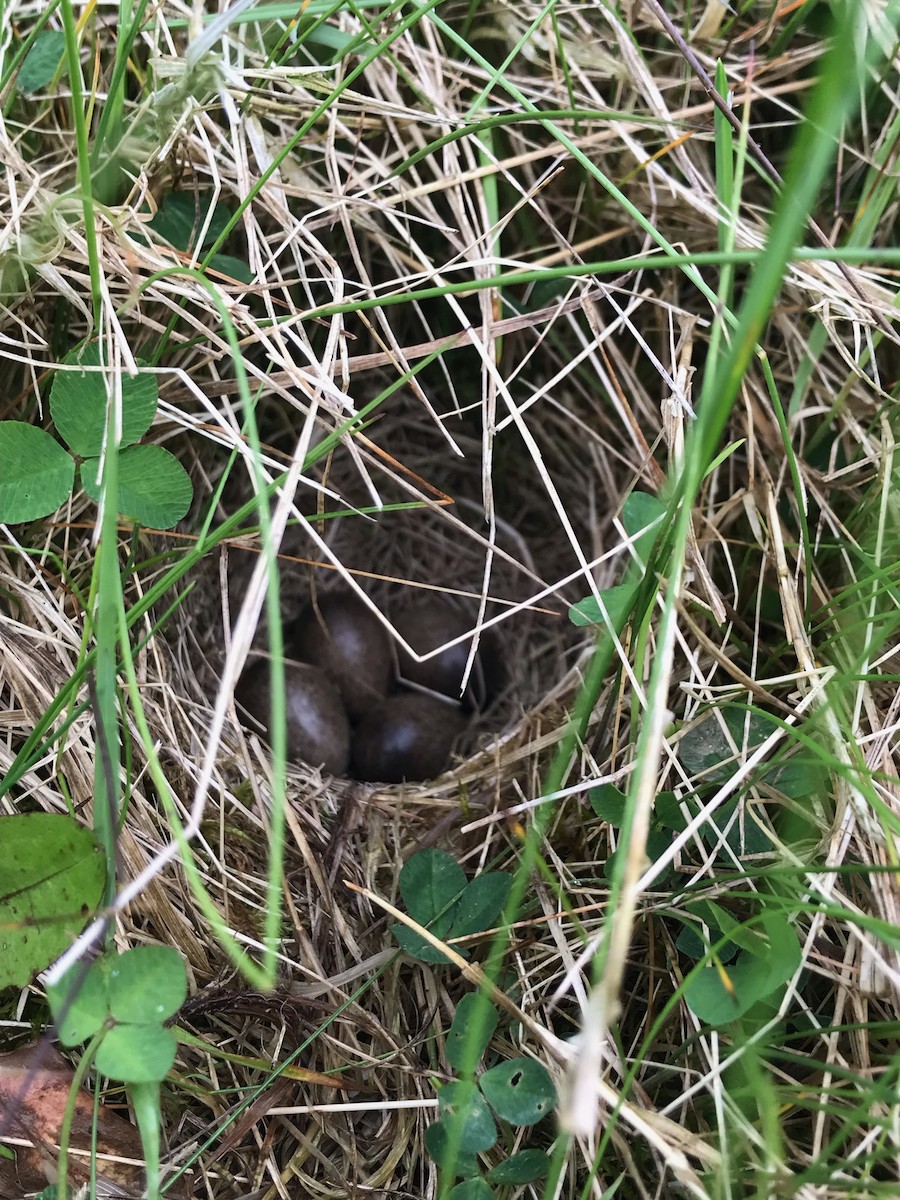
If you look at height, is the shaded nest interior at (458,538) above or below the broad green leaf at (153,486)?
below

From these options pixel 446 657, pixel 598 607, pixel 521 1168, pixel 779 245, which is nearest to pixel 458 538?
pixel 446 657

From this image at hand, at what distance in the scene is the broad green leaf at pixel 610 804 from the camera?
0.96m

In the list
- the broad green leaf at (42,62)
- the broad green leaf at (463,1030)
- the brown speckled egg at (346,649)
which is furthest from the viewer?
the brown speckled egg at (346,649)

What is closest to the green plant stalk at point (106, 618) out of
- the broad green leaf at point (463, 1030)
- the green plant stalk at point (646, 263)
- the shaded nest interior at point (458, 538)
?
the green plant stalk at point (646, 263)

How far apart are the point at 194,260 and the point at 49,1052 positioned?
0.88 m

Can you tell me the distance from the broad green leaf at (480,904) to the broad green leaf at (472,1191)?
234mm

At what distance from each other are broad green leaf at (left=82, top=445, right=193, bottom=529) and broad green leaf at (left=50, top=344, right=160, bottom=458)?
0.02 m

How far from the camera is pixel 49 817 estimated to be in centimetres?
92

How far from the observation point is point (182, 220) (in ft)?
3.89

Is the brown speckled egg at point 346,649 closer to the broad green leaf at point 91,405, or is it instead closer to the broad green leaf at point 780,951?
the broad green leaf at point 91,405

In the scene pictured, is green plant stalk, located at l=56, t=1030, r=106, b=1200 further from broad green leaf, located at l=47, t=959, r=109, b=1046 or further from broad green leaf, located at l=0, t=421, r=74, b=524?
broad green leaf, located at l=0, t=421, r=74, b=524

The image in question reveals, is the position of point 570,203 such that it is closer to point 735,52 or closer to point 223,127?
point 735,52

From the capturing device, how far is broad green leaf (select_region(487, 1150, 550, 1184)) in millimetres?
880

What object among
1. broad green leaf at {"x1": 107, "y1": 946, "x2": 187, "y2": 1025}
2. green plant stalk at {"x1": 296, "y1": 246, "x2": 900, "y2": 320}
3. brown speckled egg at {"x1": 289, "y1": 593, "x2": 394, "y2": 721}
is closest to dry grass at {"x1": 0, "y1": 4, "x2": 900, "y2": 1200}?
green plant stalk at {"x1": 296, "y1": 246, "x2": 900, "y2": 320}
